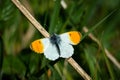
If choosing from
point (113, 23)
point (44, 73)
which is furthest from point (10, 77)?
point (113, 23)

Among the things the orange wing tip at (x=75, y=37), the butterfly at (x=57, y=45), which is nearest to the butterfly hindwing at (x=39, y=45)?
the butterfly at (x=57, y=45)

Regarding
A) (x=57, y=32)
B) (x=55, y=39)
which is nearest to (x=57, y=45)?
(x=55, y=39)

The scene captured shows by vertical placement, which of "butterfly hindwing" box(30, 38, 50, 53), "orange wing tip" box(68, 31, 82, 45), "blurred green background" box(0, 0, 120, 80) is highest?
"butterfly hindwing" box(30, 38, 50, 53)

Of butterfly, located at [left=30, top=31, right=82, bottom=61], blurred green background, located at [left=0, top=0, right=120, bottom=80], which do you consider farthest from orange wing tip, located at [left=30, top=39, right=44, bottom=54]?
blurred green background, located at [left=0, top=0, right=120, bottom=80]

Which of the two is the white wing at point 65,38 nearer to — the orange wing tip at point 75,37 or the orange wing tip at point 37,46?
the orange wing tip at point 75,37

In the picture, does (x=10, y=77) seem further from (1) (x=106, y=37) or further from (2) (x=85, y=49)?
(1) (x=106, y=37)

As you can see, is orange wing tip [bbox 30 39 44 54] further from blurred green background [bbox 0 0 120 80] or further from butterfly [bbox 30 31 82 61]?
blurred green background [bbox 0 0 120 80]
